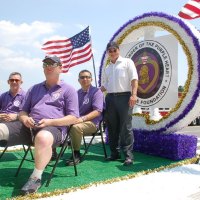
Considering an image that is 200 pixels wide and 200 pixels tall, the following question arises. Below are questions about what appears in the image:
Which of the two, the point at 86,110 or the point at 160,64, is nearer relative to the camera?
the point at 86,110

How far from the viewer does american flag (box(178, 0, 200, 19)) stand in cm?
571

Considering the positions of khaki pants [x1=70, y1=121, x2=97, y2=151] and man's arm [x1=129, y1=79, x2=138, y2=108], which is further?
man's arm [x1=129, y1=79, x2=138, y2=108]

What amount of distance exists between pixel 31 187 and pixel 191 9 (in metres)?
4.07

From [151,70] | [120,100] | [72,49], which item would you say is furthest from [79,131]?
[72,49]

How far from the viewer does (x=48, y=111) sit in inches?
156

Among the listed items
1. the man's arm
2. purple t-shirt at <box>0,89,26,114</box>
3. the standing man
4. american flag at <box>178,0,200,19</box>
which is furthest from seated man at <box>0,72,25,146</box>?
american flag at <box>178,0,200,19</box>

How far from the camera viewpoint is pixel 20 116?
4.02 meters

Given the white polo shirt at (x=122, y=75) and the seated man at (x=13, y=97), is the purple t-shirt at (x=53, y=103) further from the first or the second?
the white polo shirt at (x=122, y=75)

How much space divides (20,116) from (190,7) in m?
3.51

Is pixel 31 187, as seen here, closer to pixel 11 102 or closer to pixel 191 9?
pixel 11 102

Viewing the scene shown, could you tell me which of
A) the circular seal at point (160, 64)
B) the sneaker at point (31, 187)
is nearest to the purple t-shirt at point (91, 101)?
the circular seal at point (160, 64)

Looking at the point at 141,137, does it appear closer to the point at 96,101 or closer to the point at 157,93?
the point at 157,93

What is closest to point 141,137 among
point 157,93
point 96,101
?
point 157,93

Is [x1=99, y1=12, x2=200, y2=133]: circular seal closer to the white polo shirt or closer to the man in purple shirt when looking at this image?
the white polo shirt
